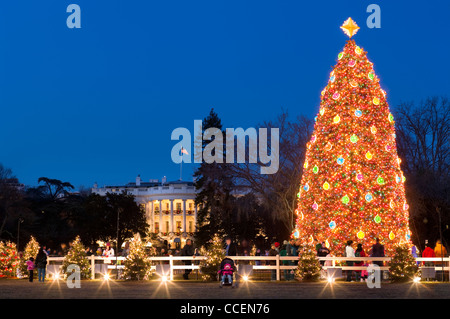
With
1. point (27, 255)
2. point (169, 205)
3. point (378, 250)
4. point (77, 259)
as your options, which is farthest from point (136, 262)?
point (169, 205)

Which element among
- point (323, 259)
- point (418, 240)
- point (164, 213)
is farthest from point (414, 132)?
point (164, 213)

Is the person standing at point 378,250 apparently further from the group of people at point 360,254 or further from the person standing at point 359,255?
the person standing at point 359,255

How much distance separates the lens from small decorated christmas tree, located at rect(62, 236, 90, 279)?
30797mm

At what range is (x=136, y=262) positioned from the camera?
1132 inches

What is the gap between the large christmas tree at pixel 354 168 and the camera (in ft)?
99.3

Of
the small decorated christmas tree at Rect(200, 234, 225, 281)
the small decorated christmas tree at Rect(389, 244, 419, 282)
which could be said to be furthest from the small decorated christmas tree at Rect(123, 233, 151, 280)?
the small decorated christmas tree at Rect(389, 244, 419, 282)

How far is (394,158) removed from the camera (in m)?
31.0

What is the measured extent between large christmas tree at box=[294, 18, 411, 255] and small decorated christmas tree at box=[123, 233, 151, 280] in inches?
285

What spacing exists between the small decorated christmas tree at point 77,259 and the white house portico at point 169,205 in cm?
9168

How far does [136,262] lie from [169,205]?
9946cm

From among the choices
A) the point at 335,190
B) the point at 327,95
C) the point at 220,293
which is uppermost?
the point at 327,95

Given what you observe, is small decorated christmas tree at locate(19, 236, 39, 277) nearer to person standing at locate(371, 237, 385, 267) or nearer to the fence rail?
the fence rail
